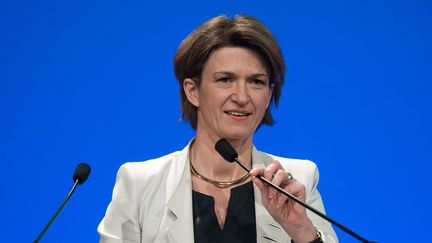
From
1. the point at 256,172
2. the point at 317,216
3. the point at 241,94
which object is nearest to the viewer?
the point at 256,172

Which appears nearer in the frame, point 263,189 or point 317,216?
point 263,189

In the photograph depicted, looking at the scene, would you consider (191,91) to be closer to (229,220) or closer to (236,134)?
(236,134)

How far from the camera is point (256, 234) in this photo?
1.88 m

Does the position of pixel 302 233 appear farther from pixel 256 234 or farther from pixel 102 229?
pixel 102 229

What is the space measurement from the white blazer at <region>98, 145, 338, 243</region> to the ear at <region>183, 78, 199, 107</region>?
5.8 inches

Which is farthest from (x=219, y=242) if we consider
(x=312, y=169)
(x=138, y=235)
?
(x=312, y=169)

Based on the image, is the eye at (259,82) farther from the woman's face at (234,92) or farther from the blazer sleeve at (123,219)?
the blazer sleeve at (123,219)

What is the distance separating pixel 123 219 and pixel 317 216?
1.71ft

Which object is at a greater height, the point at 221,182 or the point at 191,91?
the point at 191,91

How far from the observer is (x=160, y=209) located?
1.90m

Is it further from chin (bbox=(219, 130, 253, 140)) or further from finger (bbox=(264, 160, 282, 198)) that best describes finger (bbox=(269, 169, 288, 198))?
chin (bbox=(219, 130, 253, 140))

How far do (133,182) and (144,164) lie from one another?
8cm

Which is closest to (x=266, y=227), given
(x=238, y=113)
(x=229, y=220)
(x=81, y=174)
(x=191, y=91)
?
(x=229, y=220)

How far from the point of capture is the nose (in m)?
1.84
